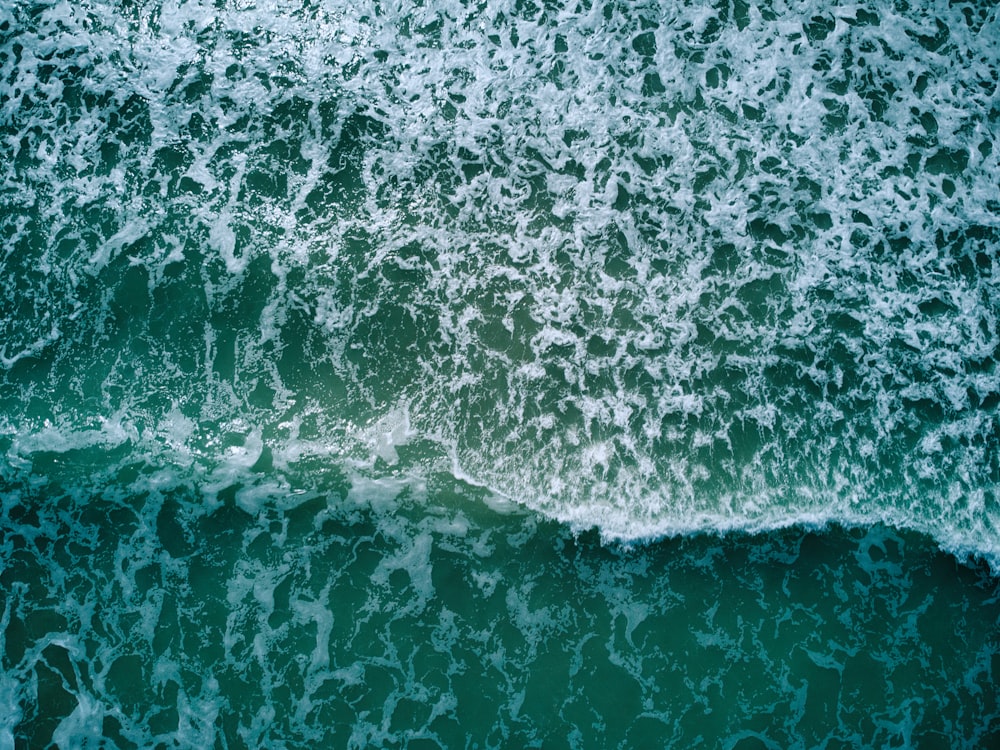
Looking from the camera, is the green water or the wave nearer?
the green water

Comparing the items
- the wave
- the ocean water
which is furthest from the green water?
the wave

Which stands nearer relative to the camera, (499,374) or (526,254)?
(499,374)

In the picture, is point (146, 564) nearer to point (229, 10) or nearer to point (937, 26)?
point (229, 10)

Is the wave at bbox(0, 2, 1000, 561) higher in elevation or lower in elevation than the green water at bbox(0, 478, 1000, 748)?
higher

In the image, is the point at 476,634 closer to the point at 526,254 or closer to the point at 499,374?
the point at 499,374

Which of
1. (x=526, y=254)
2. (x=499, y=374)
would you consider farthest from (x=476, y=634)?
(x=526, y=254)

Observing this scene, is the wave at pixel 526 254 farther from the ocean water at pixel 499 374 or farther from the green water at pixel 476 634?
the green water at pixel 476 634

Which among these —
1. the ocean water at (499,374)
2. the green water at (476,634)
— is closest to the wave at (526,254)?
the ocean water at (499,374)

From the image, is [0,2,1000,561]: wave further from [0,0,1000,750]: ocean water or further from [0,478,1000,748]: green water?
[0,478,1000,748]: green water

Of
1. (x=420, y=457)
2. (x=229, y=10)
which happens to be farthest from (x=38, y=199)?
(x=420, y=457)
